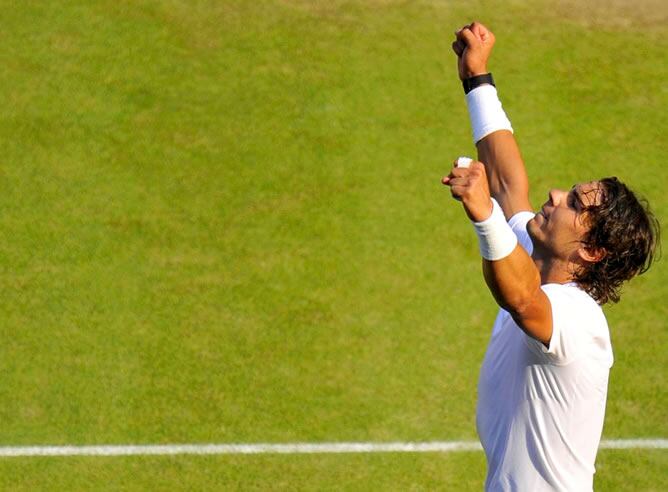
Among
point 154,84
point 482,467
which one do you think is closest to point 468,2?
point 154,84

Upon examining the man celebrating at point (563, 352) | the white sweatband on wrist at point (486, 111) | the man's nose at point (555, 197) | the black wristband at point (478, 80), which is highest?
the black wristband at point (478, 80)

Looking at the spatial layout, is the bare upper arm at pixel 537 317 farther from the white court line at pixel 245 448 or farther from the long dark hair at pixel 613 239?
the white court line at pixel 245 448

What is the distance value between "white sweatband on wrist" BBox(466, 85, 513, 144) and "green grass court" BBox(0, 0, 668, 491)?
2.60 metres

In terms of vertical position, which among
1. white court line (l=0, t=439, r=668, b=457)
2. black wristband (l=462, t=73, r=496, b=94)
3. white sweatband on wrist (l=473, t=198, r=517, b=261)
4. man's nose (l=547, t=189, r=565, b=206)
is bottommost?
white court line (l=0, t=439, r=668, b=457)

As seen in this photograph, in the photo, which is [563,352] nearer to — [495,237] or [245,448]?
[495,237]

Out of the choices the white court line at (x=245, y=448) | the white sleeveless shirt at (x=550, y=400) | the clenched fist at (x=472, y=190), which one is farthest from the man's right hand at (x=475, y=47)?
the white court line at (x=245, y=448)

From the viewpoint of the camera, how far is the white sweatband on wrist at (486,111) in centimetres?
616

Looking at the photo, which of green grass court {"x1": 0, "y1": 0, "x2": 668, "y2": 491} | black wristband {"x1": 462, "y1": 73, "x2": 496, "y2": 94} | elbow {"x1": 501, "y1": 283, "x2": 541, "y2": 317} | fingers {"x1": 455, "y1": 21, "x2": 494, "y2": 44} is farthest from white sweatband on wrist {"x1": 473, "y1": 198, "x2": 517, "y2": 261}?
green grass court {"x1": 0, "y1": 0, "x2": 668, "y2": 491}

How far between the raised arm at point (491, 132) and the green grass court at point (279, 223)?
2.39 meters

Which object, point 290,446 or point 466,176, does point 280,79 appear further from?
point 466,176

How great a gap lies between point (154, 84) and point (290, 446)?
161 inches

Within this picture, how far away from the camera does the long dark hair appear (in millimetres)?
5305

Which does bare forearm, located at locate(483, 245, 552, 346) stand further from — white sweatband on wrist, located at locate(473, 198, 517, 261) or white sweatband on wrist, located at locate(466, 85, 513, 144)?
white sweatband on wrist, located at locate(466, 85, 513, 144)

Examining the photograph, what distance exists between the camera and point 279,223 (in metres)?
9.66
